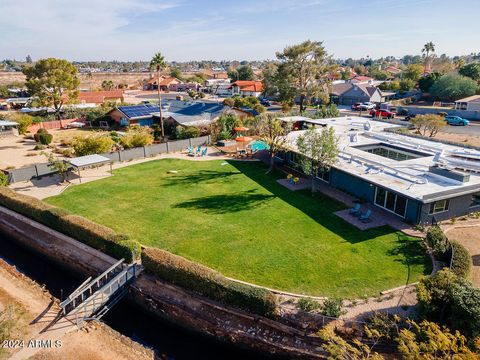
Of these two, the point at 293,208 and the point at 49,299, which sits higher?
the point at 293,208

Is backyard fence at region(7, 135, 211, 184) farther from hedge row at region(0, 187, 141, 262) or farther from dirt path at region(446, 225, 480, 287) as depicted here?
dirt path at region(446, 225, 480, 287)

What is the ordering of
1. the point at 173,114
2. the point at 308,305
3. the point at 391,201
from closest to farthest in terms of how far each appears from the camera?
the point at 308,305 → the point at 391,201 → the point at 173,114

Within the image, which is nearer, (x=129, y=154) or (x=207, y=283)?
(x=207, y=283)

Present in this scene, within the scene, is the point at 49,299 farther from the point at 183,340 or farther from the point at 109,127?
the point at 109,127

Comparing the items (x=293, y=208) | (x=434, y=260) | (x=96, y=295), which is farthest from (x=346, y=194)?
(x=96, y=295)

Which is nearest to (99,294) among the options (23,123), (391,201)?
(391,201)

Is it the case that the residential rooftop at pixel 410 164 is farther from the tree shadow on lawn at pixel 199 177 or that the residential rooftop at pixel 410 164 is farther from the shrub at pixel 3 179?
the shrub at pixel 3 179

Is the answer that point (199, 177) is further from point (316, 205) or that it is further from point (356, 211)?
point (356, 211)
